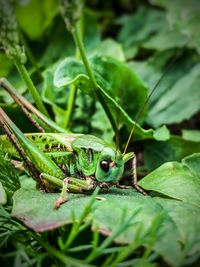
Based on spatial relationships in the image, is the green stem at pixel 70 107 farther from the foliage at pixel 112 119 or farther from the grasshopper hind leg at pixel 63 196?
the grasshopper hind leg at pixel 63 196

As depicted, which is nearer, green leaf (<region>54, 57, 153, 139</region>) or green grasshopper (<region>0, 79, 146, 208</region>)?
green grasshopper (<region>0, 79, 146, 208</region>)

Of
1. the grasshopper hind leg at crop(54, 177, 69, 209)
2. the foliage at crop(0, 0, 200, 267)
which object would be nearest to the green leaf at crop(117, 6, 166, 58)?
the foliage at crop(0, 0, 200, 267)

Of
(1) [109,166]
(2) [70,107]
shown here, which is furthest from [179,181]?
(2) [70,107]

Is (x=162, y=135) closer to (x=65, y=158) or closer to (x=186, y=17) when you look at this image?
(x=65, y=158)

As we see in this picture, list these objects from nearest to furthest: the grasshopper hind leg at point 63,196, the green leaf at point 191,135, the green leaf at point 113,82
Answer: the grasshopper hind leg at point 63,196
the green leaf at point 113,82
the green leaf at point 191,135

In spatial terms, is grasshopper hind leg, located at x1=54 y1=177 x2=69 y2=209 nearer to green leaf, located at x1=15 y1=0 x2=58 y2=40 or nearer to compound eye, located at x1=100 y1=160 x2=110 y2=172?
compound eye, located at x1=100 y1=160 x2=110 y2=172

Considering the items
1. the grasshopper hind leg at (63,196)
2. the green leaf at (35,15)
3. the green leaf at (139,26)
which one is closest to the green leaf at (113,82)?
the grasshopper hind leg at (63,196)
